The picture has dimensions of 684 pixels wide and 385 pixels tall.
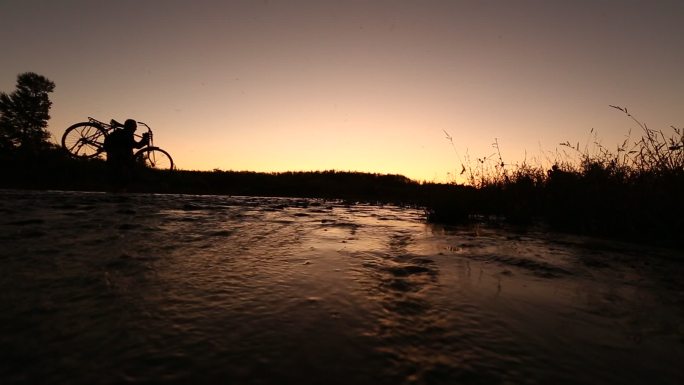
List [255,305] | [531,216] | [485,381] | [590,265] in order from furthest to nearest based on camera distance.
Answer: [531,216], [590,265], [255,305], [485,381]

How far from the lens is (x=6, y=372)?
124 centimetres

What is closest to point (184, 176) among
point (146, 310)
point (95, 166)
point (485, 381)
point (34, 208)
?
point (95, 166)

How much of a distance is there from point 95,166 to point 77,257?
39.9 ft

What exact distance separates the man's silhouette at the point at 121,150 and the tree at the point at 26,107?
29.1 m

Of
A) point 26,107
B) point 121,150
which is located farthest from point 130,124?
point 26,107

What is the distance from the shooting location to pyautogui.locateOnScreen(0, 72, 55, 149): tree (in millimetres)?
33062

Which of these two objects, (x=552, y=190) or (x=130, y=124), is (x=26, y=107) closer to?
(x=130, y=124)

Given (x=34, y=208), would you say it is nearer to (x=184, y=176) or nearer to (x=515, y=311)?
(x=515, y=311)

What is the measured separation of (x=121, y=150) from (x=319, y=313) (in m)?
11.5

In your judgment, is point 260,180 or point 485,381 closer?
point 485,381

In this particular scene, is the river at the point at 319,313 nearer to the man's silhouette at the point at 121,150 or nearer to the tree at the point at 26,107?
the man's silhouette at the point at 121,150

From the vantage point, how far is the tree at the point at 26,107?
1302 inches

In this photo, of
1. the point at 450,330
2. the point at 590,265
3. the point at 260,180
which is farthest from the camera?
the point at 260,180

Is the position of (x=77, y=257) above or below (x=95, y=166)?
below
